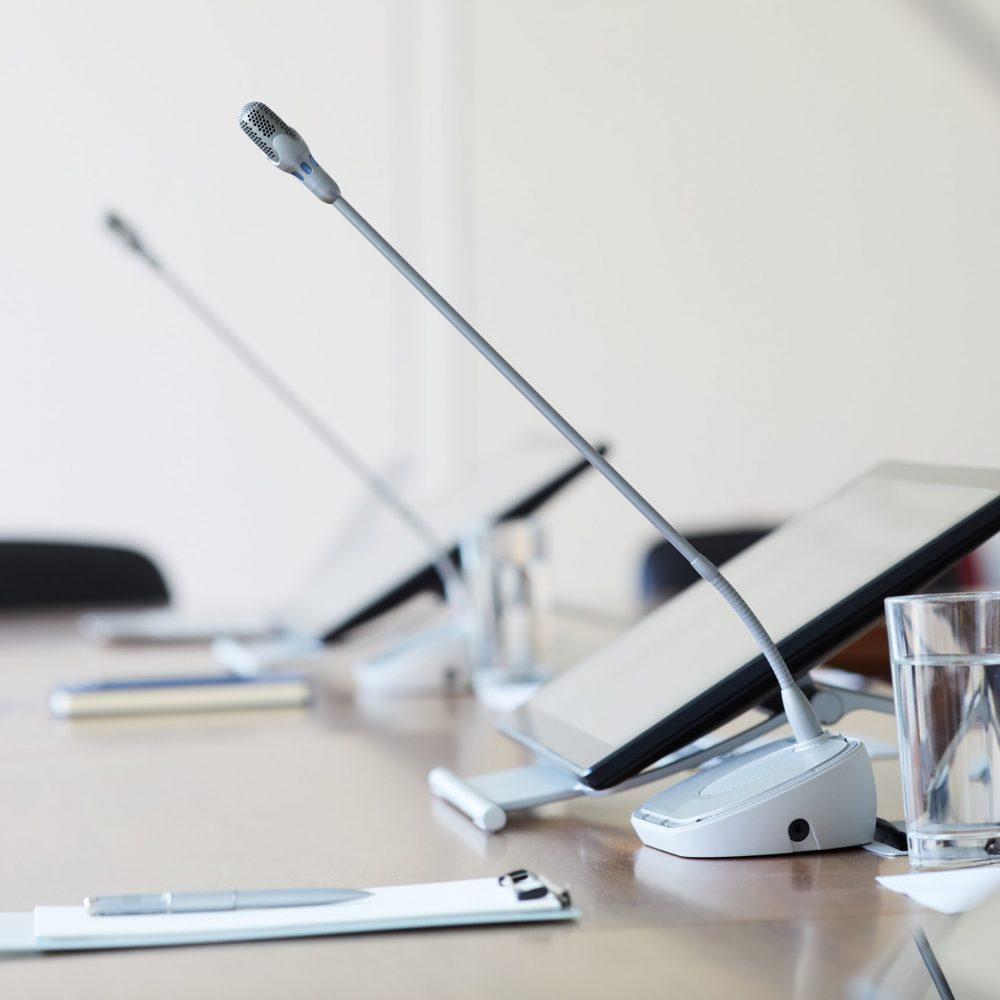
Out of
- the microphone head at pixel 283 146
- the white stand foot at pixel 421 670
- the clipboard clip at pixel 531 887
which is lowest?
the clipboard clip at pixel 531 887

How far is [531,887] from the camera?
78 centimetres

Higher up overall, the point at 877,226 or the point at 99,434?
the point at 877,226

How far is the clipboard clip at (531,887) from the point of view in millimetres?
765

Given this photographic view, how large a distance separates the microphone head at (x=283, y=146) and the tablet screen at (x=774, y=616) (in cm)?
37

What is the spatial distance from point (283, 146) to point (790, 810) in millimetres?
488

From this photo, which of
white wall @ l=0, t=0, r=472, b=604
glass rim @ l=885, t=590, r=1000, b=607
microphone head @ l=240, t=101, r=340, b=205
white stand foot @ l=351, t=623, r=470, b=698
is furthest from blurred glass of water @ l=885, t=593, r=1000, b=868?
white wall @ l=0, t=0, r=472, b=604

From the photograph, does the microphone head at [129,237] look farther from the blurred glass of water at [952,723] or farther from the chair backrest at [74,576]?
the chair backrest at [74,576]

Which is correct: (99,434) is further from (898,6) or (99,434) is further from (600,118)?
(898,6)

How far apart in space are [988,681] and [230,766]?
26.3 inches

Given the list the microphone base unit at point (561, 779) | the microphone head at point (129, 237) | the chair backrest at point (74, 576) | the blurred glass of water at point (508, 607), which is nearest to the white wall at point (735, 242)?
the chair backrest at point (74, 576)

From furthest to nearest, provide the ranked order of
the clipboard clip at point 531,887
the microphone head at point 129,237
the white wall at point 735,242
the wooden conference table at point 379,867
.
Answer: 1. the white wall at point 735,242
2. the microphone head at point 129,237
3. the clipboard clip at point 531,887
4. the wooden conference table at point 379,867

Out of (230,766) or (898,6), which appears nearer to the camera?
(230,766)

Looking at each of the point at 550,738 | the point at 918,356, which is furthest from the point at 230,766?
the point at 918,356

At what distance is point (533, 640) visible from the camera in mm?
1610
